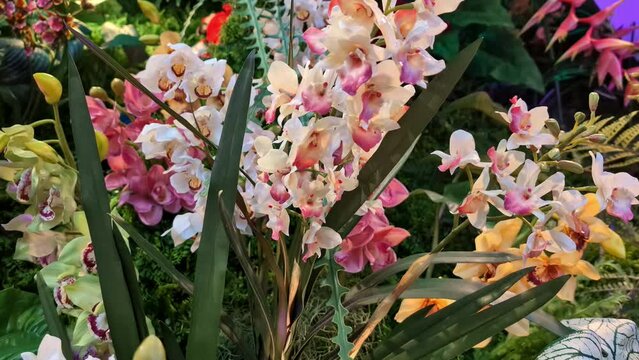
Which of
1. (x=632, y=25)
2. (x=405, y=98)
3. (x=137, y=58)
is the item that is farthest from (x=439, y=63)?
(x=632, y=25)

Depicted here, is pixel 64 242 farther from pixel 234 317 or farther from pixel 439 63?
pixel 439 63

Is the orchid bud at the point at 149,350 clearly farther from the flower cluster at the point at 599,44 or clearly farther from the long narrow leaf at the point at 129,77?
the flower cluster at the point at 599,44

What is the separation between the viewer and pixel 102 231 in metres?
0.58

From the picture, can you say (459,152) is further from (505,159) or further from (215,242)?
(215,242)

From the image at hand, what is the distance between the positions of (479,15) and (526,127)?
540 millimetres

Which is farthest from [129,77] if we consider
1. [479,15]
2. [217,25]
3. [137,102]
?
[479,15]

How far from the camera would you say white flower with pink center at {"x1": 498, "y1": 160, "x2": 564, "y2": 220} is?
550mm

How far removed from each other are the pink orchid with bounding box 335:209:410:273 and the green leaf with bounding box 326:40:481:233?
0.07 metres

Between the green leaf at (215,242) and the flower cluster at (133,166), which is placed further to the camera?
the flower cluster at (133,166)

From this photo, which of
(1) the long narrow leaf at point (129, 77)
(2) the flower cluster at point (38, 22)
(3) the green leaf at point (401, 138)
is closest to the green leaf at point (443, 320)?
(3) the green leaf at point (401, 138)

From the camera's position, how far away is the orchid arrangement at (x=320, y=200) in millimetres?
510

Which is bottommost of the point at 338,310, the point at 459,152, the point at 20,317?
the point at 20,317

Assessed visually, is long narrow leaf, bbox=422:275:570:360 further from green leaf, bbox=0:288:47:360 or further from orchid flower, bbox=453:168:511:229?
green leaf, bbox=0:288:47:360

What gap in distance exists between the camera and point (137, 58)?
3.67ft
